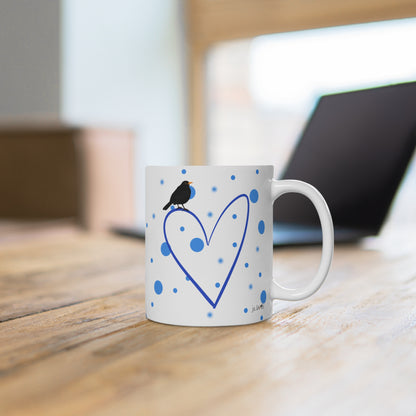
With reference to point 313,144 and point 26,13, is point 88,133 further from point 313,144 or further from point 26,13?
point 313,144

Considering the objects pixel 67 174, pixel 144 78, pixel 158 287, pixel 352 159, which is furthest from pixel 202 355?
pixel 144 78

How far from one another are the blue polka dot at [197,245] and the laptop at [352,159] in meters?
0.50

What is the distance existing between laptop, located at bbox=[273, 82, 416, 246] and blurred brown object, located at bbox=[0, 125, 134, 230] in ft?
2.74

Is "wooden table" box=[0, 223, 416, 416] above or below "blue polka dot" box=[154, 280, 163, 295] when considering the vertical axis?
below

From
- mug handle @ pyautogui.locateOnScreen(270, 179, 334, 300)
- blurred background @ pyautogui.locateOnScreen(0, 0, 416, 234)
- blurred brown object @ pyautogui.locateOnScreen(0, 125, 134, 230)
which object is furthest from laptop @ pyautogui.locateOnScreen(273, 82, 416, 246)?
blurred brown object @ pyautogui.locateOnScreen(0, 125, 134, 230)

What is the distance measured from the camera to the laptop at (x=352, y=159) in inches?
38.4

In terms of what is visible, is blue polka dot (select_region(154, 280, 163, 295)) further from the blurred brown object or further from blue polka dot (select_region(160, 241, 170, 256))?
the blurred brown object

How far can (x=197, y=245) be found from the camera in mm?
479

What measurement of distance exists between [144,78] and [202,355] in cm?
176

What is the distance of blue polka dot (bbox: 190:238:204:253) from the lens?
48cm

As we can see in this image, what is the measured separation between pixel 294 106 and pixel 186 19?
565 millimetres

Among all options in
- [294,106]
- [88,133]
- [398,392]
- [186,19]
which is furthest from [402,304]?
[186,19]

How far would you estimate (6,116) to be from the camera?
1.88 meters

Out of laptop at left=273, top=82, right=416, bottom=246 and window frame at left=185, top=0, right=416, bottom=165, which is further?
window frame at left=185, top=0, right=416, bottom=165
